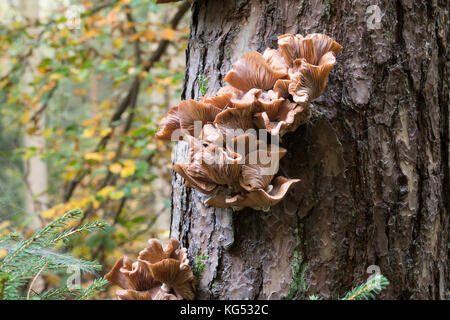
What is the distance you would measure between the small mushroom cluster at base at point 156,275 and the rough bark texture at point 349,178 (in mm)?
90

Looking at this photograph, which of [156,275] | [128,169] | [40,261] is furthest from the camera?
[128,169]

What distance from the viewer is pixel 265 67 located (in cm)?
117

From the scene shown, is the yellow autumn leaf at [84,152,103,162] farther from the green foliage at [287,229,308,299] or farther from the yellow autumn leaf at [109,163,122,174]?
the green foliage at [287,229,308,299]

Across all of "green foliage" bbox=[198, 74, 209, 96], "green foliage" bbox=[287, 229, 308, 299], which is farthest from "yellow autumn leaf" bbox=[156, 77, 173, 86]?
"green foliage" bbox=[287, 229, 308, 299]

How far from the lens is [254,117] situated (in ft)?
3.83

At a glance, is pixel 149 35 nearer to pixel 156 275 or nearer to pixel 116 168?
pixel 116 168

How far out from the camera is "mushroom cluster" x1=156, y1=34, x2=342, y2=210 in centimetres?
110

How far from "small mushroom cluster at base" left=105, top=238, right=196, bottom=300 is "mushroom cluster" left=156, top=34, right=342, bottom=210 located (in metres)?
0.30

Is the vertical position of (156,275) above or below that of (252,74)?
below

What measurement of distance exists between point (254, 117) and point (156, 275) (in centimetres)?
70

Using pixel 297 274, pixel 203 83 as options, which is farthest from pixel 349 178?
pixel 203 83
